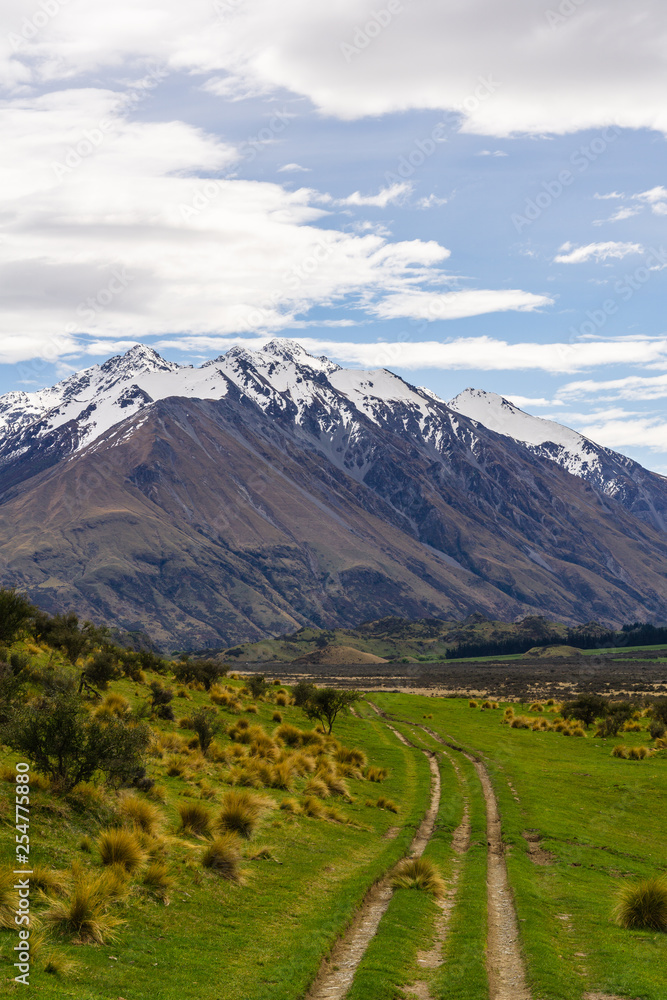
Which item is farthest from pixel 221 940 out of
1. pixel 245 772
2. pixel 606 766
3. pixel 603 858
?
pixel 606 766

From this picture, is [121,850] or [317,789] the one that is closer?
[121,850]

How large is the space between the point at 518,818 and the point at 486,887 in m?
10.6

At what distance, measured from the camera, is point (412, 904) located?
20.0 meters

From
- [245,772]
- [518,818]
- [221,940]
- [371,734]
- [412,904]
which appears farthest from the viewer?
[371,734]

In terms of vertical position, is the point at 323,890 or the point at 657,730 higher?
the point at 323,890

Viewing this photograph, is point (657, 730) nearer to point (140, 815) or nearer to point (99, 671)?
point (99, 671)

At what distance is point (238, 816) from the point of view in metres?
22.8

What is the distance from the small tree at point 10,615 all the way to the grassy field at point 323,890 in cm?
766

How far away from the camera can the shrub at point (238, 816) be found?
2275 centimetres

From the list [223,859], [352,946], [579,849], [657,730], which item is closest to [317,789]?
[579,849]

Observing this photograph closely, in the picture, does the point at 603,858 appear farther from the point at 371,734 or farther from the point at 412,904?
the point at 371,734

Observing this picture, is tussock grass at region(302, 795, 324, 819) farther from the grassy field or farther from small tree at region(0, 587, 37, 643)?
small tree at region(0, 587, 37, 643)

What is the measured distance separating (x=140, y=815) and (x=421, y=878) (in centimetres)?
763

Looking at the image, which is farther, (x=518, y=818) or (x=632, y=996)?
(x=518, y=818)
